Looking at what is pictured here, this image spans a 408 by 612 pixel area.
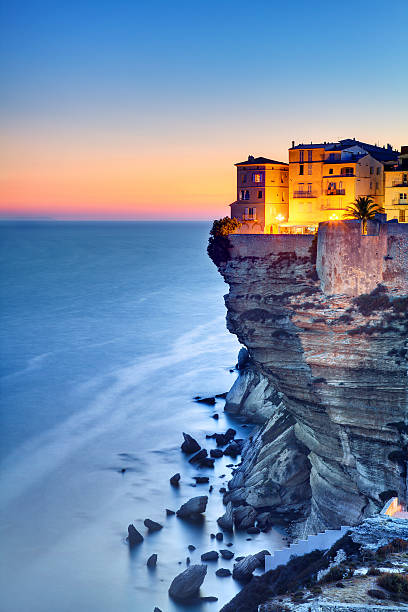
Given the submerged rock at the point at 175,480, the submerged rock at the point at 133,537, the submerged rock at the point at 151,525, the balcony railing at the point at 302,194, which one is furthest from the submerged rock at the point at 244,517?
the balcony railing at the point at 302,194

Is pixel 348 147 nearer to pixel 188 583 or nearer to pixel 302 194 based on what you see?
pixel 302 194

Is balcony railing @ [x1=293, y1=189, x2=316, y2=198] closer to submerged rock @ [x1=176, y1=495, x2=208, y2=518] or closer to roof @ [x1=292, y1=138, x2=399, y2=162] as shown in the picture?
roof @ [x1=292, y1=138, x2=399, y2=162]

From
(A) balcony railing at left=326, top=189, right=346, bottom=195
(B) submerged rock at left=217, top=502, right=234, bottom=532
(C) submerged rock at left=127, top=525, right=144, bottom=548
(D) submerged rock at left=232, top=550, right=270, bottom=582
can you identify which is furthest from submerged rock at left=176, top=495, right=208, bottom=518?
(A) balcony railing at left=326, top=189, right=346, bottom=195

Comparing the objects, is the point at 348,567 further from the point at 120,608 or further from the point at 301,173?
the point at 301,173

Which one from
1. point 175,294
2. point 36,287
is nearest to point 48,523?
point 175,294


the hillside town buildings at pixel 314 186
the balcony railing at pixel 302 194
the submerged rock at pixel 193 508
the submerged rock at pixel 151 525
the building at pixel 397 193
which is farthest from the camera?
the balcony railing at pixel 302 194

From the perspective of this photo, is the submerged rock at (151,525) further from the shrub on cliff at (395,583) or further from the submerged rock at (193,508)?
the shrub on cliff at (395,583)
